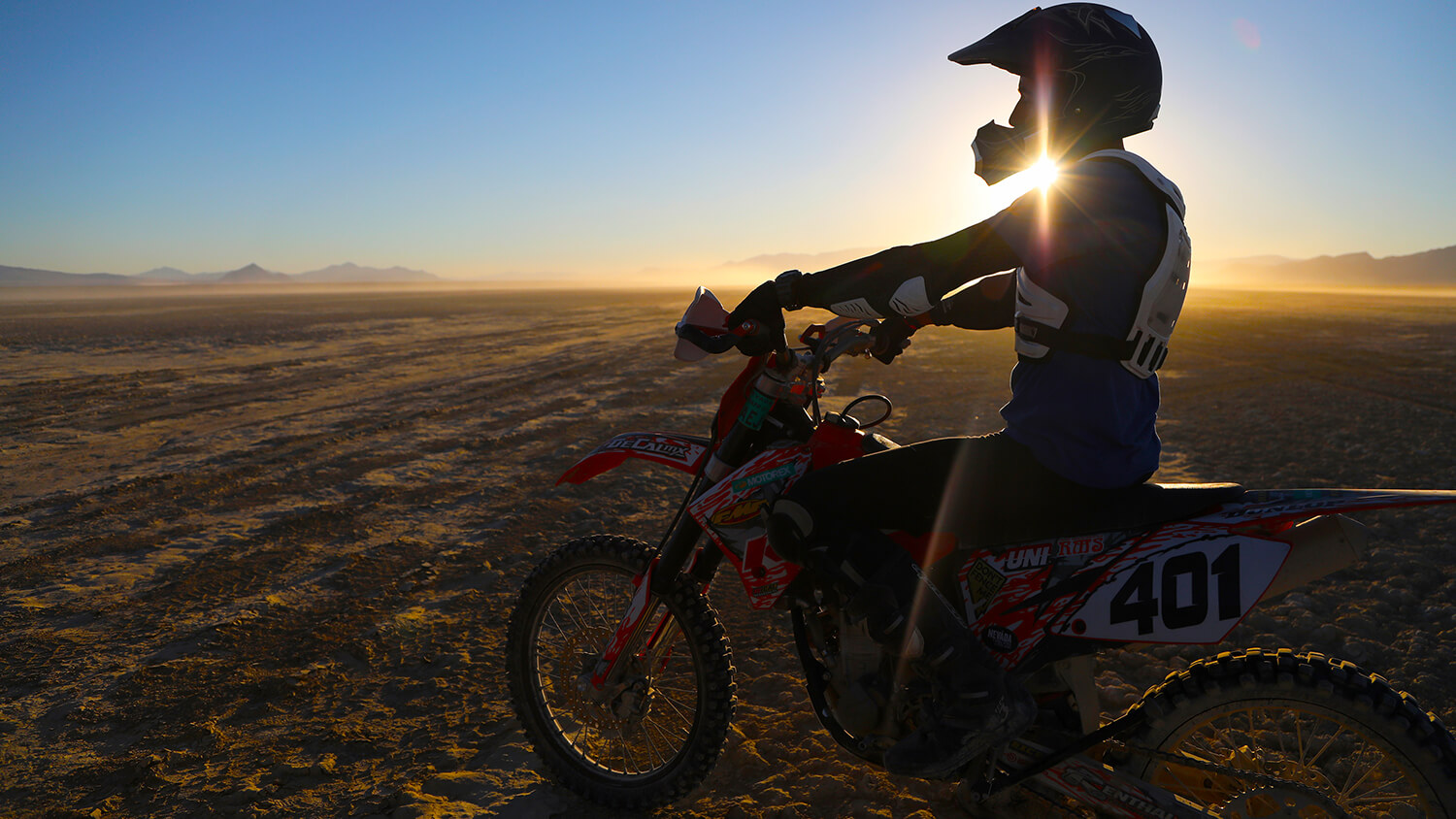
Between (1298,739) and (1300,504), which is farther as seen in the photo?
(1298,739)

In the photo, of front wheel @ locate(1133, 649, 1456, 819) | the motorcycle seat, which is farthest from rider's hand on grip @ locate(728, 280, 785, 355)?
front wheel @ locate(1133, 649, 1456, 819)

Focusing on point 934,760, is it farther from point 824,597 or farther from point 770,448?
point 770,448

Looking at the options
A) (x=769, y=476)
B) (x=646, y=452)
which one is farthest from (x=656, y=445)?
(x=769, y=476)

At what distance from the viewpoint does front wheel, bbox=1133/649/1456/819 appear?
1.79 meters

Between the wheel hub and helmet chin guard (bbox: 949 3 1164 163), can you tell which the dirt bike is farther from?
helmet chin guard (bbox: 949 3 1164 163)

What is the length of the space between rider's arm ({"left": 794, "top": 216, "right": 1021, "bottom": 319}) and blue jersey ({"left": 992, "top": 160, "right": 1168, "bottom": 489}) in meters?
0.06

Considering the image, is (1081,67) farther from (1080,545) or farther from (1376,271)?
(1376,271)

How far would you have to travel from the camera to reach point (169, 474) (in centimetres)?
710

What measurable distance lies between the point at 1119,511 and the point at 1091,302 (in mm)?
578

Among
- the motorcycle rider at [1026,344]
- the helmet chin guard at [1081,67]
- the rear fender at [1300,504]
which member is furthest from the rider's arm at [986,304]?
the rear fender at [1300,504]

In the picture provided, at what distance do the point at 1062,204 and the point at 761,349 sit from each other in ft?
3.06

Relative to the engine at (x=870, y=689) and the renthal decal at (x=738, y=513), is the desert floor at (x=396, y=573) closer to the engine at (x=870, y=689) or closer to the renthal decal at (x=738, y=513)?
the engine at (x=870, y=689)

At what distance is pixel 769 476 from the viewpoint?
2.42 metres

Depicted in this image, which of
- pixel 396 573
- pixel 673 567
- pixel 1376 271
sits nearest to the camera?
pixel 673 567
